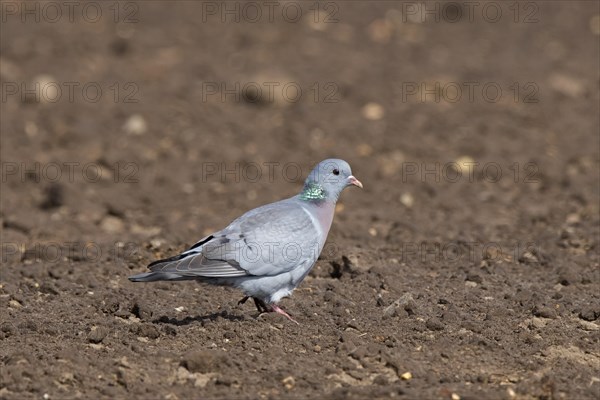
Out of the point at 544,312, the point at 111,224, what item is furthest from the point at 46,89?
the point at 544,312

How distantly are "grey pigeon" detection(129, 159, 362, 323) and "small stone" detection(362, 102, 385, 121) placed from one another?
21.0 feet

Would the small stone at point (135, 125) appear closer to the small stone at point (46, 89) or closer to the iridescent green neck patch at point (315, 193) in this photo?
the small stone at point (46, 89)

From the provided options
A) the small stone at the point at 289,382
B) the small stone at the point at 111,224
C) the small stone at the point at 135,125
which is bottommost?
the small stone at the point at 111,224

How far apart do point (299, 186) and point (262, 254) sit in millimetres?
4821

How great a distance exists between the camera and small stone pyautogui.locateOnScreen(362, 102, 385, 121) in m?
14.1

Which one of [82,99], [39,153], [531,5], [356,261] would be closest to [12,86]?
[82,99]

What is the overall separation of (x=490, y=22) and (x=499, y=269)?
9289 millimetres

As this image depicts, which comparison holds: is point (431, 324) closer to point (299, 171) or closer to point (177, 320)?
point (177, 320)

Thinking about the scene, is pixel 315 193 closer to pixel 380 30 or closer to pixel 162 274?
pixel 162 274

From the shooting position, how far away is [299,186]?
40.2ft

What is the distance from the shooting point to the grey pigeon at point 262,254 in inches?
291

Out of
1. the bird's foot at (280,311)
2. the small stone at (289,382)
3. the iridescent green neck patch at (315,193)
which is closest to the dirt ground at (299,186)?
the small stone at (289,382)

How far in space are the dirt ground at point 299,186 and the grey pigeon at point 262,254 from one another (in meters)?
0.30

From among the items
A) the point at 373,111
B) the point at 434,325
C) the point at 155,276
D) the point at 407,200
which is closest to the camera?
the point at 155,276
